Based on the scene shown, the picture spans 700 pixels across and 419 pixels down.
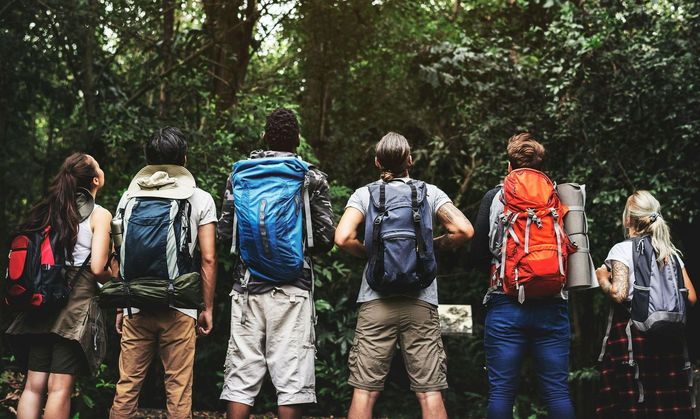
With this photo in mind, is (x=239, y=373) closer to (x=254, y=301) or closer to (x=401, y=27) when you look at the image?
(x=254, y=301)

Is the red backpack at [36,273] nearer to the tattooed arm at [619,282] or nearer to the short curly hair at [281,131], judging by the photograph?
the short curly hair at [281,131]

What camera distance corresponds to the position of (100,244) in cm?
427

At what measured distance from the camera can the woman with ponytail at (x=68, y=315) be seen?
4184 millimetres

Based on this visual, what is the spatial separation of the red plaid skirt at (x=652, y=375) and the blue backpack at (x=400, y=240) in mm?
2002

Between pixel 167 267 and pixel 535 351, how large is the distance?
2.17 metres

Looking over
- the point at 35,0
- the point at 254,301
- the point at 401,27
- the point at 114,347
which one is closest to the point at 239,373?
the point at 254,301

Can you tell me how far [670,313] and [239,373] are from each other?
2904 millimetres

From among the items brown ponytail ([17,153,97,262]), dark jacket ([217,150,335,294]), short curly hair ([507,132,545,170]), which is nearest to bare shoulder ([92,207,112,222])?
brown ponytail ([17,153,97,262])

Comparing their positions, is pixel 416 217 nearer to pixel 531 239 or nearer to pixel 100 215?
pixel 531 239

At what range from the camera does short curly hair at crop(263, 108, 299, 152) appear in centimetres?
423

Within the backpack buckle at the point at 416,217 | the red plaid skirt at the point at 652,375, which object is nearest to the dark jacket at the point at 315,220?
the backpack buckle at the point at 416,217

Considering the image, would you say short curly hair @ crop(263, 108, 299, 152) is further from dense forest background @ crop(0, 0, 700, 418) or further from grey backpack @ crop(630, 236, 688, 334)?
dense forest background @ crop(0, 0, 700, 418)

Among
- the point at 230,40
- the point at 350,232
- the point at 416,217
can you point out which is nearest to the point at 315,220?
the point at 350,232

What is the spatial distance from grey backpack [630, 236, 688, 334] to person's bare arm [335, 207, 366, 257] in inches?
81.4
